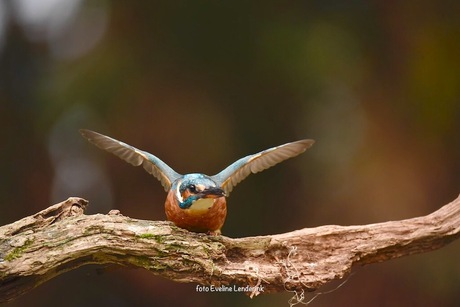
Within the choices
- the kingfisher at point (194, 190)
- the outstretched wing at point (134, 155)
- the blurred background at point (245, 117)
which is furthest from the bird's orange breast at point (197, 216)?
the blurred background at point (245, 117)

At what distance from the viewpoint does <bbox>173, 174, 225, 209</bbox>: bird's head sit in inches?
98.0

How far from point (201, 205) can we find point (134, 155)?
1.94 feet

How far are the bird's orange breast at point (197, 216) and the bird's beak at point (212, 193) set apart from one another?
0.09 m

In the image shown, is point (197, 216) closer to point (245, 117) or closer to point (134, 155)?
point (134, 155)

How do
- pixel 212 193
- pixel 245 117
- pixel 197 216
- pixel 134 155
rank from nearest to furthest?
pixel 212 193 → pixel 197 216 → pixel 134 155 → pixel 245 117

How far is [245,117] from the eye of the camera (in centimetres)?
466

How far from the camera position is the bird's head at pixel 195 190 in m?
2.49

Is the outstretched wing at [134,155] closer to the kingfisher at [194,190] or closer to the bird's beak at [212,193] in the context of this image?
the kingfisher at [194,190]

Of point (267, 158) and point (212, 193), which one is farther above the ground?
point (267, 158)

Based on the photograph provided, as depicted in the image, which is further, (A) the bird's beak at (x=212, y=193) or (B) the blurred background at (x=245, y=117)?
(B) the blurred background at (x=245, y=117)

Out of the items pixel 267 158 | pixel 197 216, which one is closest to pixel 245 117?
pixel 267 158

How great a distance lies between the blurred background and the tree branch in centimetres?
184

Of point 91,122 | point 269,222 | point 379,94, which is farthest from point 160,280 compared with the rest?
point 379,94

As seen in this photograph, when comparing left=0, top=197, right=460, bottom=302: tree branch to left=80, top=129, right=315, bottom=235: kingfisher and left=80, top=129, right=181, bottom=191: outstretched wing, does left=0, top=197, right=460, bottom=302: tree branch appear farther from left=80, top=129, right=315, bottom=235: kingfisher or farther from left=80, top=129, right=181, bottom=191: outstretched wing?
left=80, top=129, right=181, bottom=191: outstretched wing
